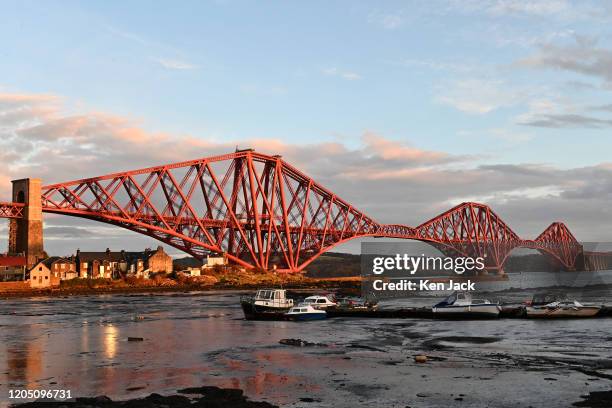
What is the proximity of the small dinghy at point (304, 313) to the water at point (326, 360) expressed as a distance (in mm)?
3221

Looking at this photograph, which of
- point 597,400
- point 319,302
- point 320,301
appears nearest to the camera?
point 597,400

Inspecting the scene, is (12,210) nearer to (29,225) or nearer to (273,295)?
(29,225)

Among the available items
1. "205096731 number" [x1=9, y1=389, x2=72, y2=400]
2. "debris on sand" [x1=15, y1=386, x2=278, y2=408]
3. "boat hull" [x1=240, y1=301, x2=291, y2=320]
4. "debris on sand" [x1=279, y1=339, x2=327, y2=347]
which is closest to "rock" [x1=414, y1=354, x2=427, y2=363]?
"debris on sand" [x1=279, y1=339, x2=327, y2=347]

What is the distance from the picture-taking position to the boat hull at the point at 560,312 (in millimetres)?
58875

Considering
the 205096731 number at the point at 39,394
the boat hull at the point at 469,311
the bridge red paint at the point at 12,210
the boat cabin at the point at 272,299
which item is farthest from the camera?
the bridge red paint at the point at 12,210

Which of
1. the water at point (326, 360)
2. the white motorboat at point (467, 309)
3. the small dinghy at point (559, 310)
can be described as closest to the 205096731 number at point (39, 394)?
the water at point (326, 360)

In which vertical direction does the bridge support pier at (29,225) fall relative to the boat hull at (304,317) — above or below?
above

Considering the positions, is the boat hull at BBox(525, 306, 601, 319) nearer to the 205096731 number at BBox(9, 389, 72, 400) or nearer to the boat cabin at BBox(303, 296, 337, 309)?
the boat cabin at BBox(303, 296, 337, 309)

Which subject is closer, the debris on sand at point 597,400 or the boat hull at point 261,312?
the debris on sand at point 597,400

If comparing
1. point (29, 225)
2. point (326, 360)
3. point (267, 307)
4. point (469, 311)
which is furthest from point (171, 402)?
point (29, 225)

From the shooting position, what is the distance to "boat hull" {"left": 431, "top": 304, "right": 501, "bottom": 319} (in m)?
59.3

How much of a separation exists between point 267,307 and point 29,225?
173 ft

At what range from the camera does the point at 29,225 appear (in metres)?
99.1

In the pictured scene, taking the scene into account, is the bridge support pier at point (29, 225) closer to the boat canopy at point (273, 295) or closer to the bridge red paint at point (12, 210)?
the bridge red paint at point (12, 210)
